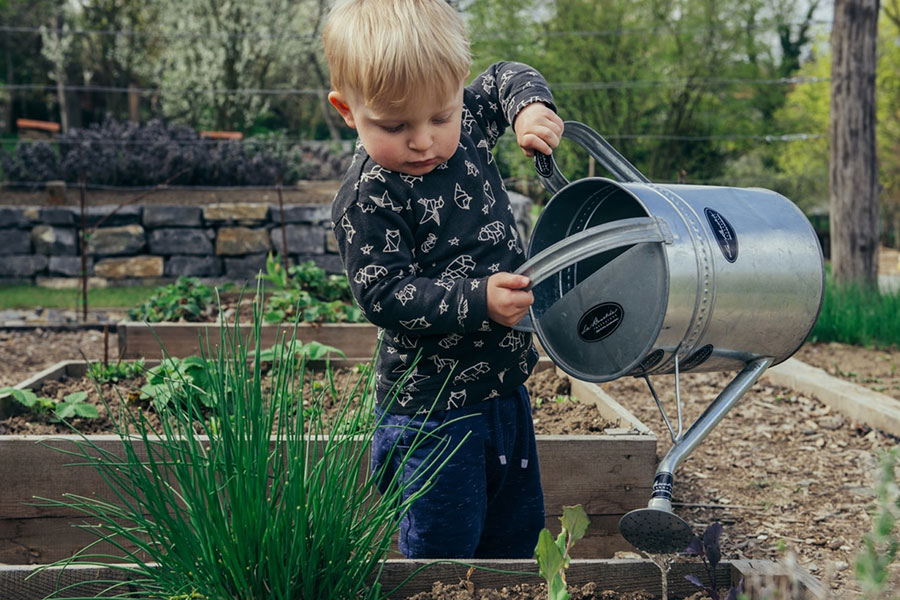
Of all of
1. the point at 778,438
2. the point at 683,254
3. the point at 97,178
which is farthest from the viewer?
the point at 97,178

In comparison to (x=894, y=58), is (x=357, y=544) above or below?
below

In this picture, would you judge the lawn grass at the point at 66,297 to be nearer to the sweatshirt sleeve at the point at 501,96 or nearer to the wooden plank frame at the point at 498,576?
the sweatshirt sleeve at the point at 501,96

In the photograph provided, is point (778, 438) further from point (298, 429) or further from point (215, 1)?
point (215, 1)

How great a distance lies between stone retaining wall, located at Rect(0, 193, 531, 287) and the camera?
8.77 metres

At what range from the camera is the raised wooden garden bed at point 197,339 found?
12.4 feet

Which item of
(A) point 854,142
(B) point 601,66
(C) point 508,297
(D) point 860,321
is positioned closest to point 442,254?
(C) point 508,297

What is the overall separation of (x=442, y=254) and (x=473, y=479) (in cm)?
46

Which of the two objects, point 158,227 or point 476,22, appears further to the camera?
point 476,22

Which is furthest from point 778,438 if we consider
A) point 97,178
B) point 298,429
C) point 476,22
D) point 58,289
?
point 476,22

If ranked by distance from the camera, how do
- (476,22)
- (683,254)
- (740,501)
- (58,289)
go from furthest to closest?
(476,22), (58,289), (740,501), (683,254)

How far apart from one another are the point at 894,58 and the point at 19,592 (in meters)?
18.3

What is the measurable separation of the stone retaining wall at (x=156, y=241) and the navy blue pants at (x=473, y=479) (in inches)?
275

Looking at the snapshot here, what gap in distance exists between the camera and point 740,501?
2.93m

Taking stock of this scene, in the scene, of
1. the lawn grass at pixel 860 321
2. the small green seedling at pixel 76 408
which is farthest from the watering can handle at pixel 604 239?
the lawn grass at pixel 860 321
